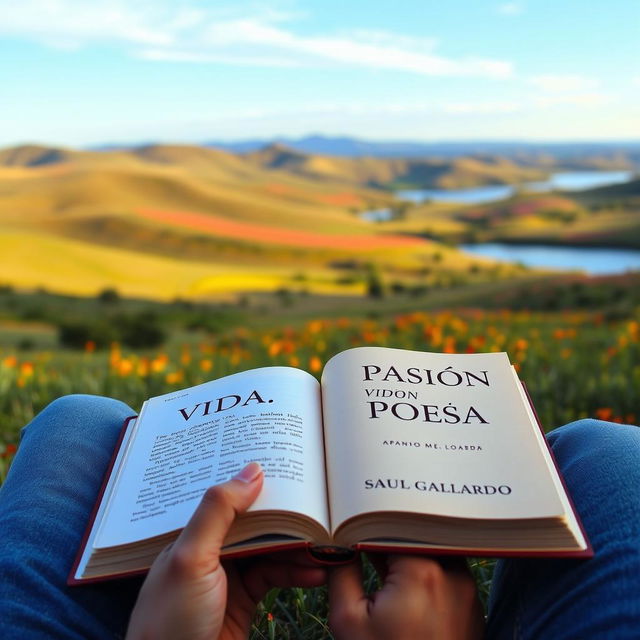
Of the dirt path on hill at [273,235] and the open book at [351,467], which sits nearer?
the open book at [351,467]

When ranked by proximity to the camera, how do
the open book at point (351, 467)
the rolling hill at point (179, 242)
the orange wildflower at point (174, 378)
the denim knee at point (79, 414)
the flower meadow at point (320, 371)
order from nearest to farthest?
the open book at point (351, 467) → the denim knee at point (79, 414) → the flower meadow at point (320, 371) → the orange wildflower at point (174, 378) → the rolling hill at point (179, 242)

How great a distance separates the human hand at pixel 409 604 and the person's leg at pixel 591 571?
0.10 meters

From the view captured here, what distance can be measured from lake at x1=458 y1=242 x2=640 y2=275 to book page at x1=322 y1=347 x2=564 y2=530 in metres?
34.0

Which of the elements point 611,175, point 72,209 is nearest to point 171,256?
point 72,209

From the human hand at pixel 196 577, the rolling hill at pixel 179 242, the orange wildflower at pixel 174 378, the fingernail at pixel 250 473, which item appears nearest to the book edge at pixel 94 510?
the human hand at pixel 196 577

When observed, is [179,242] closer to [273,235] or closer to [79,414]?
[273,235]

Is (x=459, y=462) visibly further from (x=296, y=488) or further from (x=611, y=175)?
(x=611, y=175)

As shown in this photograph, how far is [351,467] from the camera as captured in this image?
115cm

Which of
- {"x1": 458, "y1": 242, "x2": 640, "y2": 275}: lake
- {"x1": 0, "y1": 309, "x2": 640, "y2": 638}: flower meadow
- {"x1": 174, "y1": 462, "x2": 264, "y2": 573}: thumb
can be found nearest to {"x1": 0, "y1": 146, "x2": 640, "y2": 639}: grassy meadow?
{"x1": 0, "y1": 309, "x2": 640, "y2": 638}: flower meadow

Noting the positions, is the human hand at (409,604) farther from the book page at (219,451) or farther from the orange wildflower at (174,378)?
the orange wildflower at (174,378)

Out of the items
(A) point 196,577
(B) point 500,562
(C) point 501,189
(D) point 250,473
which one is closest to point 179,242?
(B) point 500,562

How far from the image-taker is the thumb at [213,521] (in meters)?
0.96

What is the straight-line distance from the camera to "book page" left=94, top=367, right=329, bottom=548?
109cm

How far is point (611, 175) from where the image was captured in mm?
150250
